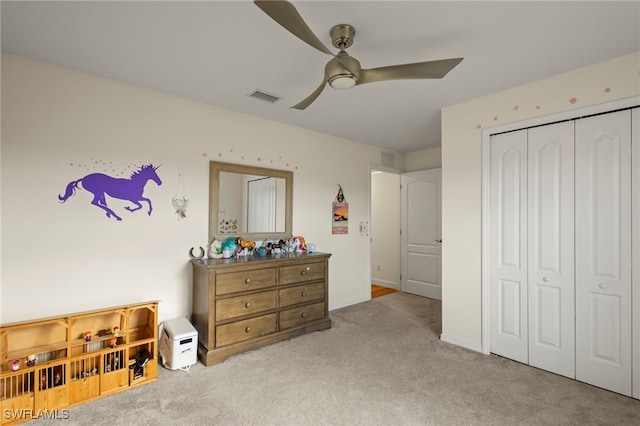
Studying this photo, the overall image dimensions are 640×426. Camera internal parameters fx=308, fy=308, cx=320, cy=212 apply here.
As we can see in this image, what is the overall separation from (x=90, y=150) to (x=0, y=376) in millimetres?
1728

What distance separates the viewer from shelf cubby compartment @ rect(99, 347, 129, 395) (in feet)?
7.54

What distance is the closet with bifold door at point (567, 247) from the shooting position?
7.70ft

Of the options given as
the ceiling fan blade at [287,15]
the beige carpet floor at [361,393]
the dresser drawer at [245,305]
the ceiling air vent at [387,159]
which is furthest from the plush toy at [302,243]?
the ceiling fan blade at [287,15]

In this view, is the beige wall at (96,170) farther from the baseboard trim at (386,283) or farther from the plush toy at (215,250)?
the baseboard trim at (386,283)

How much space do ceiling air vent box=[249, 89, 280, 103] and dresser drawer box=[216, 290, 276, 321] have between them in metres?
1.97

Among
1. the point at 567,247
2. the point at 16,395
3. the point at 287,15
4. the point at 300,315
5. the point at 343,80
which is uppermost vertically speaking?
the point at 287,15

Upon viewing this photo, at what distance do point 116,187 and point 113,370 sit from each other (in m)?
1.51

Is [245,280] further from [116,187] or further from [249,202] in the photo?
[116,187]

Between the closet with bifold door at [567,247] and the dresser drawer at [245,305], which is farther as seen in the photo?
the dresser drawer at [245,305]

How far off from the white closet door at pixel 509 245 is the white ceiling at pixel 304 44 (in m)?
0.64

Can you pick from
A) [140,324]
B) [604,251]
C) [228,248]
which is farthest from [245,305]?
[604,251]

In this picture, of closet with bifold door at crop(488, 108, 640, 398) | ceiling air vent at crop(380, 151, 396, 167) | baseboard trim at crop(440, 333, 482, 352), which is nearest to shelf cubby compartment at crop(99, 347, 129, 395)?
baseboard trim at crop(440, 333, 482, 352)

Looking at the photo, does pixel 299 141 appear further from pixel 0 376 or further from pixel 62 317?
pixel 0 376

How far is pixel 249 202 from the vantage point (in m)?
3.64
